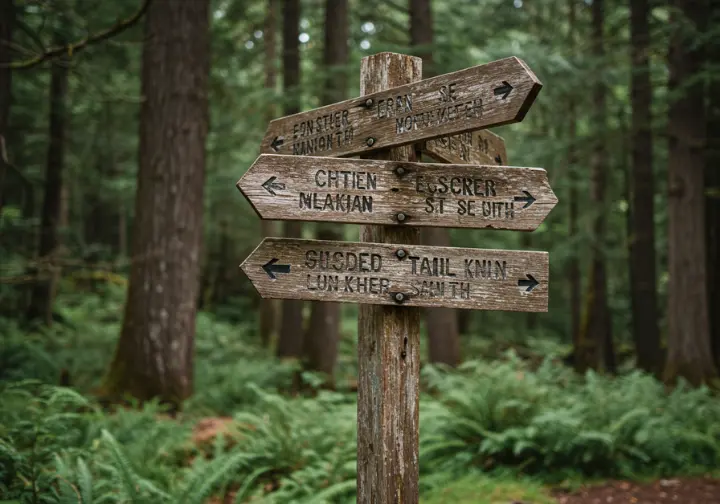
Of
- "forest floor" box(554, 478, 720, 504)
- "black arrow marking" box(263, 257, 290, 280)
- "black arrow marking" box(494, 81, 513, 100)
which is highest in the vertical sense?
"black arrow marking" box(494, 81, 513, 100)

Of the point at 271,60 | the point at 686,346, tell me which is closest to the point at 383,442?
the point at 686,346

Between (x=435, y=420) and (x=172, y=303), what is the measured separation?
3661 mm

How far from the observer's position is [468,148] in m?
3.39

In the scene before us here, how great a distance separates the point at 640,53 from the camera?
11164 millimetres

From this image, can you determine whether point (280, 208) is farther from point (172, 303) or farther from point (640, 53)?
point (640, 53)

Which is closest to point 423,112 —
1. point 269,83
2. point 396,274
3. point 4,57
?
point 396,274

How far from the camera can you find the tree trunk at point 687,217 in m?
10.0

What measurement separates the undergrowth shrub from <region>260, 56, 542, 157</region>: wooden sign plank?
3.41 meters

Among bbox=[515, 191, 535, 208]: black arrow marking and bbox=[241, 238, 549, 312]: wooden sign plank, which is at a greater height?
bbox=[515, 191, 535, 208]: black arrow marking

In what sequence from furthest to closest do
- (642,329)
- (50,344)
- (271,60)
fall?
(271,60) < (642,329) < (50,344)

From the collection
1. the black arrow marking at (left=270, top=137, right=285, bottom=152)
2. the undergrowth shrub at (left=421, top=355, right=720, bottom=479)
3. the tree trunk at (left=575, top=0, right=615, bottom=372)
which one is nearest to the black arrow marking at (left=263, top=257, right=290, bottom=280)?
the black arrow marking at (left=270, top=137, right=285, bottom=152)

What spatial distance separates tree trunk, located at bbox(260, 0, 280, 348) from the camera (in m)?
14.9

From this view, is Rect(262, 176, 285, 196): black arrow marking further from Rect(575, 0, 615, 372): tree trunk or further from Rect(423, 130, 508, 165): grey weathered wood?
Rect(575, 0, 615, 372): tree trunk

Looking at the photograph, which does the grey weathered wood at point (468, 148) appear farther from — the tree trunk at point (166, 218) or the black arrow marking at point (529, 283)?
the tree trunk at point (166, 218)
